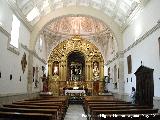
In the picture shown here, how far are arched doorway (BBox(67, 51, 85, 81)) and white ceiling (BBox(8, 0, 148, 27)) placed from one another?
11086 millimetres

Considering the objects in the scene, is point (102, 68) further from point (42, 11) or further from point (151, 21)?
point (151, 21)

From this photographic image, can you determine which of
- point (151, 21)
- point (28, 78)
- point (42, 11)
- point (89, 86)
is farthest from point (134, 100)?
point (89, 86)

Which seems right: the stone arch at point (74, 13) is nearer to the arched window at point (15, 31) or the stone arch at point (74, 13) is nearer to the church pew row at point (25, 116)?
the arched window at point (15, 31)

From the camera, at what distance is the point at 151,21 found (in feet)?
40.2

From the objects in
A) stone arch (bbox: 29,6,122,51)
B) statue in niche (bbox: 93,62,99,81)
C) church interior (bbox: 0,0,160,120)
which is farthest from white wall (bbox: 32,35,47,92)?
statue in niche (bbox: 93,62,99,81)

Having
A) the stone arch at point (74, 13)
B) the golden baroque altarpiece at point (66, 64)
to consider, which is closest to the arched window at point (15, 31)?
the stone arch at point (74, 13)

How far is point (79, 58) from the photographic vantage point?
30.2m

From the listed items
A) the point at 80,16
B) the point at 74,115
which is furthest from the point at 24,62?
the point at 80,16

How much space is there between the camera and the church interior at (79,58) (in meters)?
11.0

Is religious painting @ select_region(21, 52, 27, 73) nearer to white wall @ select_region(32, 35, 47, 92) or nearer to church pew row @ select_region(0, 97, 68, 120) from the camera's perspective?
white wall @ select_region(32, 35, 47, 92)

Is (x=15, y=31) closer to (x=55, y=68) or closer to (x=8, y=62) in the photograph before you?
(x=8, y=62)

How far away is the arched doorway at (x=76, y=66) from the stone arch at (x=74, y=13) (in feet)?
34.2

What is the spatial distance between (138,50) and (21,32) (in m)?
6.97

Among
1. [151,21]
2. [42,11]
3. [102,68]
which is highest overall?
[42,11]
